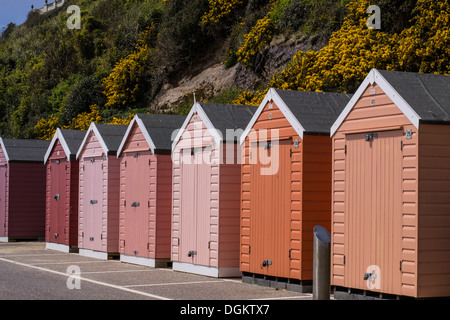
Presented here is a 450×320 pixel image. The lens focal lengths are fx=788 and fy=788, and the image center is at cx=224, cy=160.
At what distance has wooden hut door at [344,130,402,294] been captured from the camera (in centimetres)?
1096

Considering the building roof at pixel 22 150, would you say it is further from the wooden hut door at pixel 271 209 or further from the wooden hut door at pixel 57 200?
the wooden hut door at pixel 271 209

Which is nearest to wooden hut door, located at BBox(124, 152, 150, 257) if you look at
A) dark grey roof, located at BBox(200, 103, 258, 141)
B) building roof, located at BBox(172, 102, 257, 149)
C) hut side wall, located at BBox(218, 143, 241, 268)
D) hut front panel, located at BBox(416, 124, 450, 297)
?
building roof, located at BBox(172, 102, 257, 149)

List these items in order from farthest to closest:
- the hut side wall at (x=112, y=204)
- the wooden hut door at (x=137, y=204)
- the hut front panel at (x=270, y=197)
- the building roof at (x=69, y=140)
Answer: the building roof at (x=69, y=140)
the hut side wall at (x=112, y=204)
the wooden hut door at (x=137, y=204)
the hut front panel at (x=270, y=197)

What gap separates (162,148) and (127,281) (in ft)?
12.5

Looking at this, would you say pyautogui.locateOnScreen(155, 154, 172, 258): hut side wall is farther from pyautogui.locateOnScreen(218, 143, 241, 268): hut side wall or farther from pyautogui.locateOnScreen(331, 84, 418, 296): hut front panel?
pyautogui.locateOnScreen(331, 84, 418, 296): hut front panel

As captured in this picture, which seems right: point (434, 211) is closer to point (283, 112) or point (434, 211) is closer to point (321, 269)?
point (283, 112)

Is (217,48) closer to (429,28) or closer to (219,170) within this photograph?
(429,28)

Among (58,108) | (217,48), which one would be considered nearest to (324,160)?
(217,48)

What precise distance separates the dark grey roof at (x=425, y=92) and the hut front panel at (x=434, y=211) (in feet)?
0.68

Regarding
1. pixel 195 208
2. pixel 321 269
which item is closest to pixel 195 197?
pixel 195 208

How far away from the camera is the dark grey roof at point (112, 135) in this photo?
1992 centimetres

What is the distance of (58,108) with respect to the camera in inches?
1847

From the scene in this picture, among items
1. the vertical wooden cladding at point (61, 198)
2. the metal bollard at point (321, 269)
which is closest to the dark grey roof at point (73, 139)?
the vertical wooden cladding at point (61, 198)

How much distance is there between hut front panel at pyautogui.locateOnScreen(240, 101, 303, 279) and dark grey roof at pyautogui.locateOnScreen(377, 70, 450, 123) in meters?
2.20
